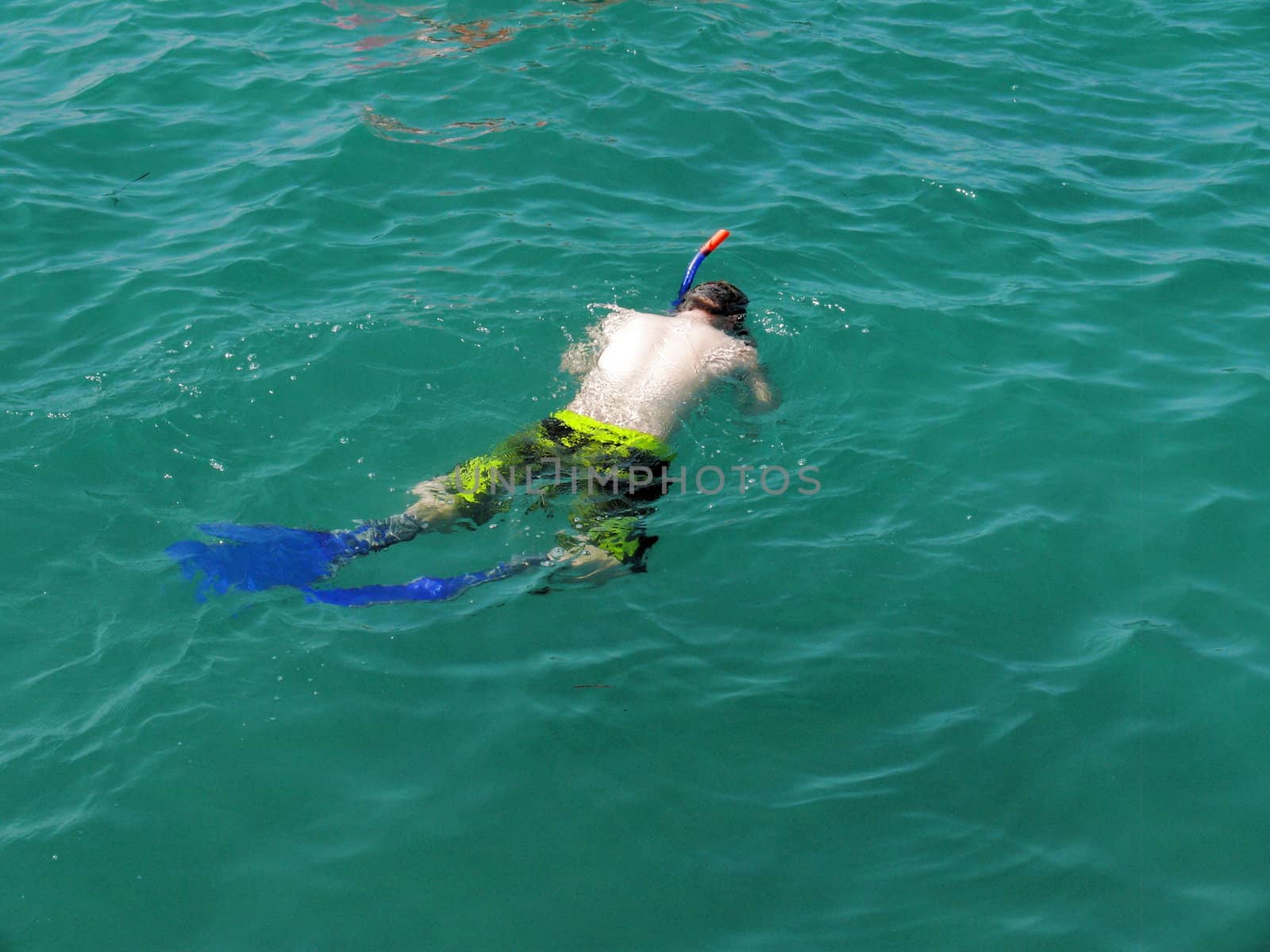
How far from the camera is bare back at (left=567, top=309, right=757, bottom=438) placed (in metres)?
6.25

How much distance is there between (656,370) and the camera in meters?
6.33

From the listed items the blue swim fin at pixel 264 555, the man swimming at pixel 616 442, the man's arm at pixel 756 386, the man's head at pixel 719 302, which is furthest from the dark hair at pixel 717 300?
the blue swim fin at pixel 264 555

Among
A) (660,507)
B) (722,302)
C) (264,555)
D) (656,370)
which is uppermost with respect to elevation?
(722,302)

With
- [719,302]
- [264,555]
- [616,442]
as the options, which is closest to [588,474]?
[616,442]

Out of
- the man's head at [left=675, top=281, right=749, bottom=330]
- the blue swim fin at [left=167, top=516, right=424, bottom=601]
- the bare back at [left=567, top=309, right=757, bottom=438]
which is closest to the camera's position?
the blue swim fin at [left=167, top=516, right=424, bottom=601]

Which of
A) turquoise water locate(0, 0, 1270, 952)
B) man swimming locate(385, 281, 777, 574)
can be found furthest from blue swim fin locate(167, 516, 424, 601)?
man swimming locate(385, 281, 777, 574)

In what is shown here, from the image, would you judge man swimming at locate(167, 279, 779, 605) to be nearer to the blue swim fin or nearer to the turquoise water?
the blue swim fin

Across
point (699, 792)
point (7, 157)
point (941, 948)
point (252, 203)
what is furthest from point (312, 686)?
point (7, 157)

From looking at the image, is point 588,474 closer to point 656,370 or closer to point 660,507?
point 660,507

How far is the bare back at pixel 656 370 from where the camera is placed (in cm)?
625

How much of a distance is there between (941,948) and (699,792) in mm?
1120

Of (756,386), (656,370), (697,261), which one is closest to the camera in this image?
(656,370)

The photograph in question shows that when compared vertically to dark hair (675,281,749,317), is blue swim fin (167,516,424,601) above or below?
below

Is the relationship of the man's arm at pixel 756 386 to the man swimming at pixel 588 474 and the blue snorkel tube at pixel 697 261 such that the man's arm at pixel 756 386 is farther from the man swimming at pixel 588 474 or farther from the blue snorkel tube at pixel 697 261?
the blue snorkel tube at pixel 697 261
